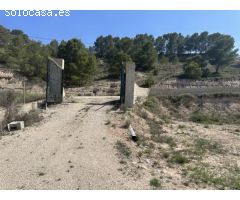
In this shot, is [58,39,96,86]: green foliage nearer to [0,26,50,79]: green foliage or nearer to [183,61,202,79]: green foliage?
[0,26,50,79]: green foliage

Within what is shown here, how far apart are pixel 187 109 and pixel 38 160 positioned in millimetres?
20673

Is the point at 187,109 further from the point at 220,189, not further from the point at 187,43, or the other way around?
the point at 187,43

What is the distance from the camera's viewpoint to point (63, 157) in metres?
9.69

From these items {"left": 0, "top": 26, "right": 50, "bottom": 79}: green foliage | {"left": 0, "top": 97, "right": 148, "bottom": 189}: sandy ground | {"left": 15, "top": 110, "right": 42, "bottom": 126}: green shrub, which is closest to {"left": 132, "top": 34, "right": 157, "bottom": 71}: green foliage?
{"left": 0, "top": 26, "right": 50, "bottom": 79}: green foliage

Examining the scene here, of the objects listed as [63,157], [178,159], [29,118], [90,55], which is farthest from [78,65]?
[63,157]

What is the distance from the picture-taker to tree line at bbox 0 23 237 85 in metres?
38.7

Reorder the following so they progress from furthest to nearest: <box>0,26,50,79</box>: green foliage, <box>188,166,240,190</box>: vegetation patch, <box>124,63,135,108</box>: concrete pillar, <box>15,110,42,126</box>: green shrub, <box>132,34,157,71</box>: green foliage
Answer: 1. <box>132,34,157,71</box>: green foliage
2. <box>0,26,50,79</box>: green foliage
3. <box>124,63,135,108</box>: concrete pillar
4. <box>15,110,42,126</box>: green shrub
5. <box>188,166,240,190</box>: vegetation patch

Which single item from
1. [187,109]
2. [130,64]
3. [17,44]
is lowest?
[187,109]

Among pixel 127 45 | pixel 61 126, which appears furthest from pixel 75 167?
pixel 127 45

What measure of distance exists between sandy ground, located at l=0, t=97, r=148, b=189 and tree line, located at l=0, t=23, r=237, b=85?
23.2 m

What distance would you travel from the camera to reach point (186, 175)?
8.92m

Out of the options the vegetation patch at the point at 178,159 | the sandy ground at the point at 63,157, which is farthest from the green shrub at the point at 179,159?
the sandy ground at the point at 63,157

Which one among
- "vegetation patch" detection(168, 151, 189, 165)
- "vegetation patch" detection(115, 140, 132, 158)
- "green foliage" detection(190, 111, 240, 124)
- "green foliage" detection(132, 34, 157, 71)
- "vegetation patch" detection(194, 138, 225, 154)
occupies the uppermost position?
"green foliage" detection(132, 34, 157, 71)

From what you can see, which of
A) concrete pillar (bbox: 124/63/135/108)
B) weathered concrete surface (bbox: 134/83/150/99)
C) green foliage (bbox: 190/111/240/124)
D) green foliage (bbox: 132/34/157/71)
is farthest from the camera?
green foliage (bbox: 132/34/157/71)
